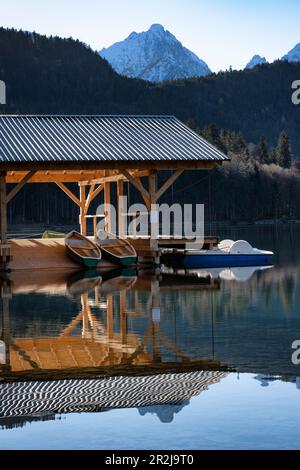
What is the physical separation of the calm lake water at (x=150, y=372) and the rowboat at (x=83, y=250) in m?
6.86

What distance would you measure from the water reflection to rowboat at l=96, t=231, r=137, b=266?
467 centimetres

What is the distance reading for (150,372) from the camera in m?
8.35

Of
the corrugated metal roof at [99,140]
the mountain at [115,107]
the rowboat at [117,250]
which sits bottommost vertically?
the rowboat at [117,250]

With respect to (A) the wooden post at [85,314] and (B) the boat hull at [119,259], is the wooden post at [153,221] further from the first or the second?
(A) the wooden post at [85,314]

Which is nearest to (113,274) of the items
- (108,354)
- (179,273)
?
(179,273)

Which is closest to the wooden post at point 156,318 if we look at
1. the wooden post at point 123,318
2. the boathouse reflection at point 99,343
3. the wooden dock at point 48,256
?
the boathouse reflection at point 99,343

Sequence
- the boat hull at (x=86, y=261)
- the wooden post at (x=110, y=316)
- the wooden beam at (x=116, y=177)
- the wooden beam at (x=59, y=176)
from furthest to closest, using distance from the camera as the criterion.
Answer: the wooden beam at (x=59, y=176) < the wooden beam at (x=116, y=177) < the boat hull at (x=86, y=261) < the wooden post at (x=110, y=316)

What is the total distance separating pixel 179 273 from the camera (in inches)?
869

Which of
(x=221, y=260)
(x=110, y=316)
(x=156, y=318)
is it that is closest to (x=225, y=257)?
(x=221, y=260)

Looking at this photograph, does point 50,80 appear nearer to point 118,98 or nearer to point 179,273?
point 118,98

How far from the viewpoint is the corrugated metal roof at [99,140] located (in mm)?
22719

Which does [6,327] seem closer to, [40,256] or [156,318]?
[156,318]

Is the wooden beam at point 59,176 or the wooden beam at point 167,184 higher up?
the wooden beam at point 59,176
